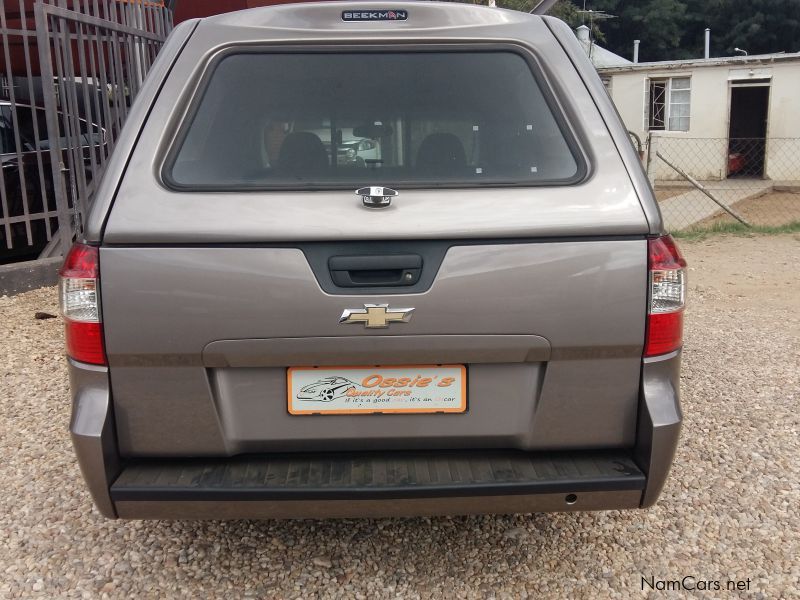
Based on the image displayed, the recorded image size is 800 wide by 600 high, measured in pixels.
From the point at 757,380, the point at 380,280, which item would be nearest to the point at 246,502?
the point at 380,280

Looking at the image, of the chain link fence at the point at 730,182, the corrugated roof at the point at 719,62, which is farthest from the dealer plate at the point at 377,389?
the corrugated roof at the point at 719,62

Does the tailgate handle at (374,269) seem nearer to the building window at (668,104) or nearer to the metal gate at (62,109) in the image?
the metal gate at (62,109)

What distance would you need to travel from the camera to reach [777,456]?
373 cm

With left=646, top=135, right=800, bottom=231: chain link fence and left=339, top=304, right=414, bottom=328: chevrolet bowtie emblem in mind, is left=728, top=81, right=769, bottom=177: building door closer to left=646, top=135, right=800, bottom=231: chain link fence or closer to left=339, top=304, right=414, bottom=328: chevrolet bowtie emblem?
left=646, top=135, right=800, bottom=231: chain link fence

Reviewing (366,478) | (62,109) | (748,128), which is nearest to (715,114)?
(748,128)

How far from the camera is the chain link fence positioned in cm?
1370

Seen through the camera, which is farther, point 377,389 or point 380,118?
point 380,118

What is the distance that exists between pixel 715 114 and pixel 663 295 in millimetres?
21160

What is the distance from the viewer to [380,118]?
2.52 metres

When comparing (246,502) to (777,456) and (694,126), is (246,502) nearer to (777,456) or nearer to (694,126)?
(777,456)

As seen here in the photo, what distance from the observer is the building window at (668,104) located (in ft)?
71.7

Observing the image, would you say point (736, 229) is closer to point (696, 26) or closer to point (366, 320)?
point (366, 320)

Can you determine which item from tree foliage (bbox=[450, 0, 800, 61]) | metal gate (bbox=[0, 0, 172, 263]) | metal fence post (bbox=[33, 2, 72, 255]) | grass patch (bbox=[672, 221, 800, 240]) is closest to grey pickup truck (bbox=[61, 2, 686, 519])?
metal fence post (bbox=[33, 2, 72, 255])

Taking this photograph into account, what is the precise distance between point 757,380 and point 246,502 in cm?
376
